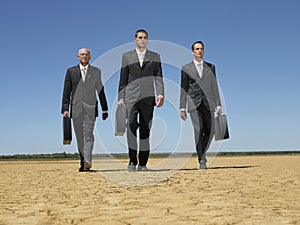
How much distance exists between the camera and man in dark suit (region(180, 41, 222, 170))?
886 centimetres

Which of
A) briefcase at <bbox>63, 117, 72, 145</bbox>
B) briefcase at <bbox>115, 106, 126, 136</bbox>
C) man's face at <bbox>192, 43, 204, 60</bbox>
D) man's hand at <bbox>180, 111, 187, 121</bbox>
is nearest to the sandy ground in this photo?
briefcase at <bbox>115, 106, 126, 136</bbox>

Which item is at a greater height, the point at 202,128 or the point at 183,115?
the point at 183,115

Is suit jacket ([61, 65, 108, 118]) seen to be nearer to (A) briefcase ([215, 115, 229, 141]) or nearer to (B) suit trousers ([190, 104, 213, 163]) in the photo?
(B) suit trousers ([190, 104, 213, 163])

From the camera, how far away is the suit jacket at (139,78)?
8.23 meters

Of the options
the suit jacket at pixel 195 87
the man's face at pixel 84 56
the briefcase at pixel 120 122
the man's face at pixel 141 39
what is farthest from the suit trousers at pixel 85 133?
the suit jacket at pixel 195 87

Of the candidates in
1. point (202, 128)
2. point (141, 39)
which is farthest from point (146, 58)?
point (202, 128)

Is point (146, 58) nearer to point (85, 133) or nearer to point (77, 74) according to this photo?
point (77, 74)

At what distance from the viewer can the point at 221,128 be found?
29.1 feet

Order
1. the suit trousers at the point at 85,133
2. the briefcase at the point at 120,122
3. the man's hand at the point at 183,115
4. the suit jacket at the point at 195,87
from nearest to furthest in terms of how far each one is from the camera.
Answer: the briefcase at the point at 120,122, the suit trousers at the point at 85,133, the man's hand at the point at 183,115, the suit jacket at the point at 195,87

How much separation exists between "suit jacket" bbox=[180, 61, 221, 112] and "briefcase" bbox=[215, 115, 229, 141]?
27 cm

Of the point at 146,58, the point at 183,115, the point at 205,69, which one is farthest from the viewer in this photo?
the point at 205,69

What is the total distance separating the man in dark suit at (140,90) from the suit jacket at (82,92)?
659mm

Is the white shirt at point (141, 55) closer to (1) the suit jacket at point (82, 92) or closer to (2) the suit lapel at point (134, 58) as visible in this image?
(2) the suit lapel at point (134, 58)

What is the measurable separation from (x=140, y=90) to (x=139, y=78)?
23 centimetres
